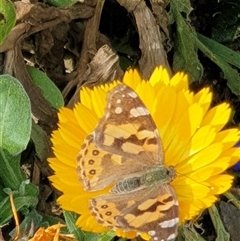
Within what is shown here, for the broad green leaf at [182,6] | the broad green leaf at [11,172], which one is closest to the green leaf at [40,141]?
the broad green leaf at [11,172]

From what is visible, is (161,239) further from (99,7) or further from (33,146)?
(99,7)

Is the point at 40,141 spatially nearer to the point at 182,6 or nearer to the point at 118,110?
the point at 118,110

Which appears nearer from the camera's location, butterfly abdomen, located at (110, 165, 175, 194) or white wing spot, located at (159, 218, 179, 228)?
white wing spot, located at (159, 218, 179, 228)

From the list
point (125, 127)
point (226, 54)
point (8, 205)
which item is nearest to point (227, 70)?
point (226, 54)

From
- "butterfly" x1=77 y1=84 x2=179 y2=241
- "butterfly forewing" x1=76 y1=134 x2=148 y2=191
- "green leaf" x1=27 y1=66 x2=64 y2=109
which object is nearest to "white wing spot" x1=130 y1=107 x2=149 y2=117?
"butterfly" x1=77 y1=84 x2=179 y2=241

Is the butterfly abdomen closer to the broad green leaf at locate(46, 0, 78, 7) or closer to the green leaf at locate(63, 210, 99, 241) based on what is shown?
the green leaf at locate(63, 210, 99, 241)
